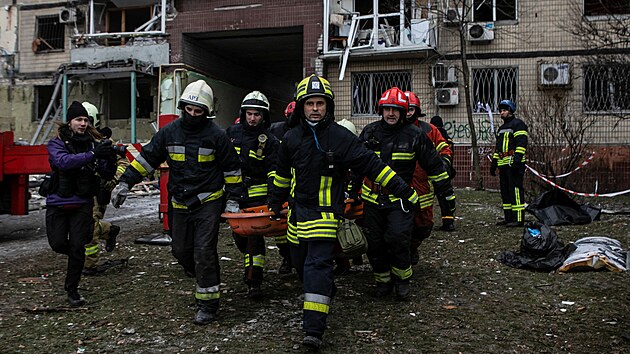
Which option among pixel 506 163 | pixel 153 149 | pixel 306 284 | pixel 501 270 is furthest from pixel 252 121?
pixel 506 163

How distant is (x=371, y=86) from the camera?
18016mm

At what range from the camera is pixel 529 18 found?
16.9 meters

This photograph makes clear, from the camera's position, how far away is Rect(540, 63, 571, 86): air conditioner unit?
53.5 ft

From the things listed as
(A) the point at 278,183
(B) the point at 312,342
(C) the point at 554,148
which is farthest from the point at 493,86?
(B) the point at 312,342

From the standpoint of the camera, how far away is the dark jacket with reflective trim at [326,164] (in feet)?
14.0

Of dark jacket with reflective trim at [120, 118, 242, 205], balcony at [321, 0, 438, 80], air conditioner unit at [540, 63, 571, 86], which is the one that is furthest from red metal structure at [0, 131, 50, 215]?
air conditioner unit at [540, 63, 571, 86]

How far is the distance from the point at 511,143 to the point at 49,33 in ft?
61.4

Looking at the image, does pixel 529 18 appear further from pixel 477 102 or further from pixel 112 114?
pixel 112 114

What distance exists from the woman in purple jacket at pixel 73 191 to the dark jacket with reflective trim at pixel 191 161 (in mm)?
473

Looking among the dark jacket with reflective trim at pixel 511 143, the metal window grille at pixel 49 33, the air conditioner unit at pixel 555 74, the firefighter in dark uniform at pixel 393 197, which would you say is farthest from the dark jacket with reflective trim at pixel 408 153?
the metal window grille at pixel 49 33

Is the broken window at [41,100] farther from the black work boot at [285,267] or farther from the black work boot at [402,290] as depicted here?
the black work boot at [402,290]

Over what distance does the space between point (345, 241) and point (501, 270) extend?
2.69m

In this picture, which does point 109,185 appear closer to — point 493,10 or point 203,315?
point 203,315

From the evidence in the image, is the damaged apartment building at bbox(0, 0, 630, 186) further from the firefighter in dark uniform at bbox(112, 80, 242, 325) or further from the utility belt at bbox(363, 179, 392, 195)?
the firefighter in dark uniform at bbox(112, 80, 242, 325)
